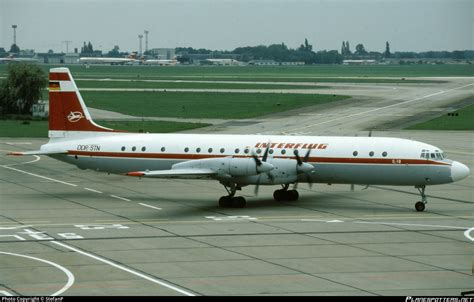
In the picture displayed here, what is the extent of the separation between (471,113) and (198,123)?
37062 mm

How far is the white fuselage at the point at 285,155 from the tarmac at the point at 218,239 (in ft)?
5.17

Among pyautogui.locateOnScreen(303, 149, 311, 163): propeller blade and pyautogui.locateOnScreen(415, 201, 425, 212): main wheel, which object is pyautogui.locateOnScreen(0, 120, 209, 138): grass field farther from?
pyautogui.locateOnScreen(415, 201, 425, 212): main wheel

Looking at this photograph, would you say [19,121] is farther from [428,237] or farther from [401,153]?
[428,237]

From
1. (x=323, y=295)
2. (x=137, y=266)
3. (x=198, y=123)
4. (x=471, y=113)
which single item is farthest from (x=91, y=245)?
(x=471, y=113)

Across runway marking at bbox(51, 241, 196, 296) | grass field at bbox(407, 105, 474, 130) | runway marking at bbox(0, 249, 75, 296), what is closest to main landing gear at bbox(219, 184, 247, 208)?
runway marking at bbox(51, 241, 196, 296)

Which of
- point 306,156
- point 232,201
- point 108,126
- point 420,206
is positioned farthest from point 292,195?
point 108,126

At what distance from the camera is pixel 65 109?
158 feet

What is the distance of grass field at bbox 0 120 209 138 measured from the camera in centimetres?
8175

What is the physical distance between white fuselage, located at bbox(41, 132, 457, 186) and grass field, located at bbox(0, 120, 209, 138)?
34.3m

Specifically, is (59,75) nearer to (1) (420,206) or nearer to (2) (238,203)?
(2) (238,203)

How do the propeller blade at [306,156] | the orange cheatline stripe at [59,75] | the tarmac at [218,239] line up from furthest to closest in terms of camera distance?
the orange cheatline stripe at [59,75], the propeller blade at [306,156], the tarmac at [218,239]

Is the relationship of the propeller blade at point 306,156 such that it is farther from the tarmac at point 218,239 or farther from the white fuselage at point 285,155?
Result: the tarmac at point 218,239

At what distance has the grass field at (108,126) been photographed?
81750 mm

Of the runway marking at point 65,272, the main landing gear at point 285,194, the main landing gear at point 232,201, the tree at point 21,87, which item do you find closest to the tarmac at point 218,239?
the runway marking at point 65,272
